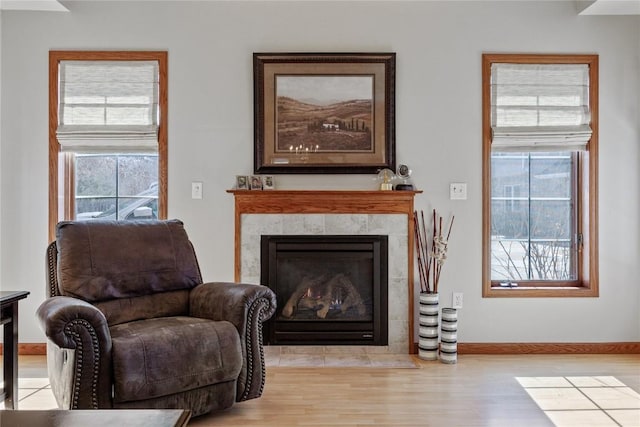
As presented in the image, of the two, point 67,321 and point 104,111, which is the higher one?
point 104,111

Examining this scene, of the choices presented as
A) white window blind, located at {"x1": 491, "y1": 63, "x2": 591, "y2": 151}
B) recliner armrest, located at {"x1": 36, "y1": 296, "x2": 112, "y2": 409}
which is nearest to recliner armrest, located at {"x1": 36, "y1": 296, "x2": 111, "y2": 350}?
recliner armrest, located at {"x1": 36, "y1": 296, "x2": 112, "y2": 409}

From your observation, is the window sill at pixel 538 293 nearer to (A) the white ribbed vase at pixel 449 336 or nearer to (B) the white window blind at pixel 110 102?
(A) the white ribbed vase at pixel 449 336

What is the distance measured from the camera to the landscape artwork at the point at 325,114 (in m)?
3.68

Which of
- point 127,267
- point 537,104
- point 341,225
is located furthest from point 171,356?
point 537,104

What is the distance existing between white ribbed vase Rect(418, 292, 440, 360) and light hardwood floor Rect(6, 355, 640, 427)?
3.8 inches

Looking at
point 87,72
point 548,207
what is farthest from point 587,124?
point 87,72

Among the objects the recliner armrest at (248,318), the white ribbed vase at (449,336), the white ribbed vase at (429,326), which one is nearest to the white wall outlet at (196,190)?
the recliner armrest at (248,318)

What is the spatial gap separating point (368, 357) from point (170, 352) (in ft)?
5.46

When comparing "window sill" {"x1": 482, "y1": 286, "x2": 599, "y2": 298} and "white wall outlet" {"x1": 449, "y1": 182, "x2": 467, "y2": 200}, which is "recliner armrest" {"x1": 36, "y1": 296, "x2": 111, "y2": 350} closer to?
"white wall outlet" {"x1": 449, "y1": 182, "x2": 467, "y2": 200}

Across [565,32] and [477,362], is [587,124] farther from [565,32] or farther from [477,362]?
[477,362]

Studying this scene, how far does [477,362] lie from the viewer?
344 cm

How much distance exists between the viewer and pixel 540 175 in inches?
149

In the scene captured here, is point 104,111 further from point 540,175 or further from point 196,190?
point 540,175

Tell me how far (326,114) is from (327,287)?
1.26 meters
